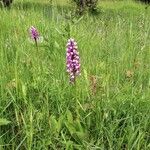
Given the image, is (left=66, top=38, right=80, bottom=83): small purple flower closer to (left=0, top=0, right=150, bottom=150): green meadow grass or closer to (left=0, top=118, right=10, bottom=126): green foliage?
(left=0, top=0, right=150, bottom=150): green meadow grass

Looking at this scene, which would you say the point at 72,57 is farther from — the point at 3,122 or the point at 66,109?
the point at 3,122

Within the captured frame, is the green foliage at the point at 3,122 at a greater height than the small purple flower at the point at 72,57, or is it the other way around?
the small purple flower at the point at 72,57

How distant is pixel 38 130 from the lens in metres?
2.80

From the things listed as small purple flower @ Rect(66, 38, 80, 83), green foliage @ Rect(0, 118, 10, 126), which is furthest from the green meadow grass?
small purple flower @ Rect(66, 38, 80, 83)

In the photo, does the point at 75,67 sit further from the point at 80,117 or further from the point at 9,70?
the point at 9,70

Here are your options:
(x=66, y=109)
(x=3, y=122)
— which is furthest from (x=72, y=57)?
(x=3, y=122)

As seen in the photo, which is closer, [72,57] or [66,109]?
[72,57]

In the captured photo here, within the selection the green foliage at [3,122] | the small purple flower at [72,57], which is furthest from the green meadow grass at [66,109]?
the small purple flower at [72,57]

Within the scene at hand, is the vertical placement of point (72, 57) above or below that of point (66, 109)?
above

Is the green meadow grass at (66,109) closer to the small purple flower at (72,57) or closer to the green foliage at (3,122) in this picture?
the green foliage at (3,122)

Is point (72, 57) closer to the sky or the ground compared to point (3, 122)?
closer to the sky

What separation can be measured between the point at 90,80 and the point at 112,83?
1.06ft

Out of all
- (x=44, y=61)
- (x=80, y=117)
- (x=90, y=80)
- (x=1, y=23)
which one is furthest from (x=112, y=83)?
(x=1, y=23)

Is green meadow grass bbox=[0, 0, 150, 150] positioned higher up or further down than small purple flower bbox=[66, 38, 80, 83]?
further down
